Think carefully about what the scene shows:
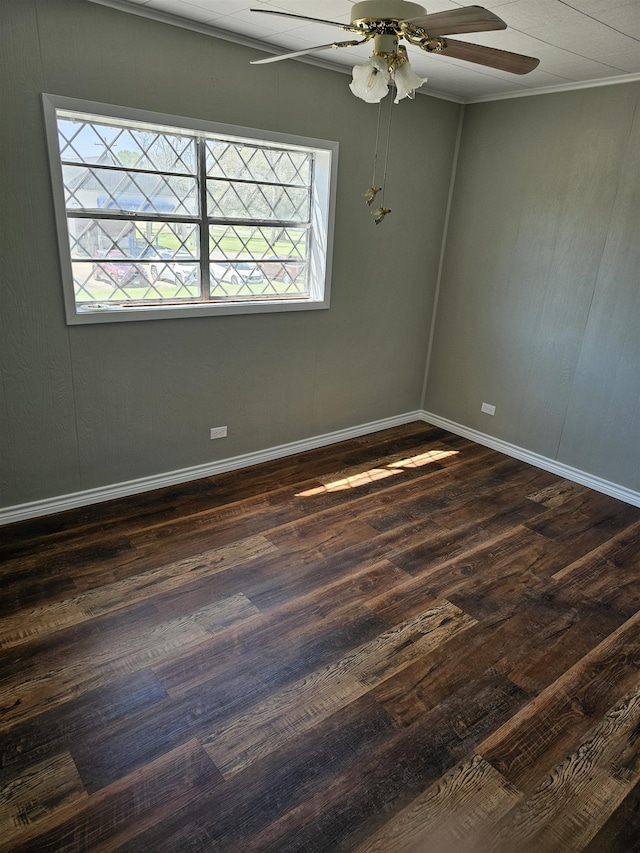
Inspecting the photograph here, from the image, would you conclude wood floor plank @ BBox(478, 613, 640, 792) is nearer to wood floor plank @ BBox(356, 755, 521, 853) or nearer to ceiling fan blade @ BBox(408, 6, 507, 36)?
wood floor plank @ BBox(356, 755, 521, 853)

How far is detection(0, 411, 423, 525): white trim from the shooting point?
3.22 m

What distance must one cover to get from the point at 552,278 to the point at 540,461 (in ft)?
4.62

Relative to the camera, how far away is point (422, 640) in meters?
2.49

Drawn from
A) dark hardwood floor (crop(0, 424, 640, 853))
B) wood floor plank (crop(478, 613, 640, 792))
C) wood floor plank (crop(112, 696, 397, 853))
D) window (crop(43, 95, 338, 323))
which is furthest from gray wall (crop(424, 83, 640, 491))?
wood floor plank (crop(112, 696, 397, 853))

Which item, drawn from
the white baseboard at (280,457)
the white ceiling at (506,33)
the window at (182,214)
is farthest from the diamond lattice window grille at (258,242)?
the white baseboard at (280,457)

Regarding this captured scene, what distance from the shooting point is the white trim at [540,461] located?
154 inches

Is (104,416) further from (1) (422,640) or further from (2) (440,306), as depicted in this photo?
(2) (440,306)

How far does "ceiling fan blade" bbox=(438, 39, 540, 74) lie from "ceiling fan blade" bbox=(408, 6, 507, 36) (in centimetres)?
15

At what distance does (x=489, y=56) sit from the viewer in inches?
75.2

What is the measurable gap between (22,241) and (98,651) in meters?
2.05

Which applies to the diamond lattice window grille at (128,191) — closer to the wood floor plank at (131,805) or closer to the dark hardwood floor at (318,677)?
the dark hardwood floor at (318,677)

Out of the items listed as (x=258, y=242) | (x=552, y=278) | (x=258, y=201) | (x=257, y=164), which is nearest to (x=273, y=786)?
(x=258, y=242)

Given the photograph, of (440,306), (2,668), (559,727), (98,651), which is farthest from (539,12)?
(2,668)

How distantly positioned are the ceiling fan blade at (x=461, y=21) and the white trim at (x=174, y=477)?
2.88 m
